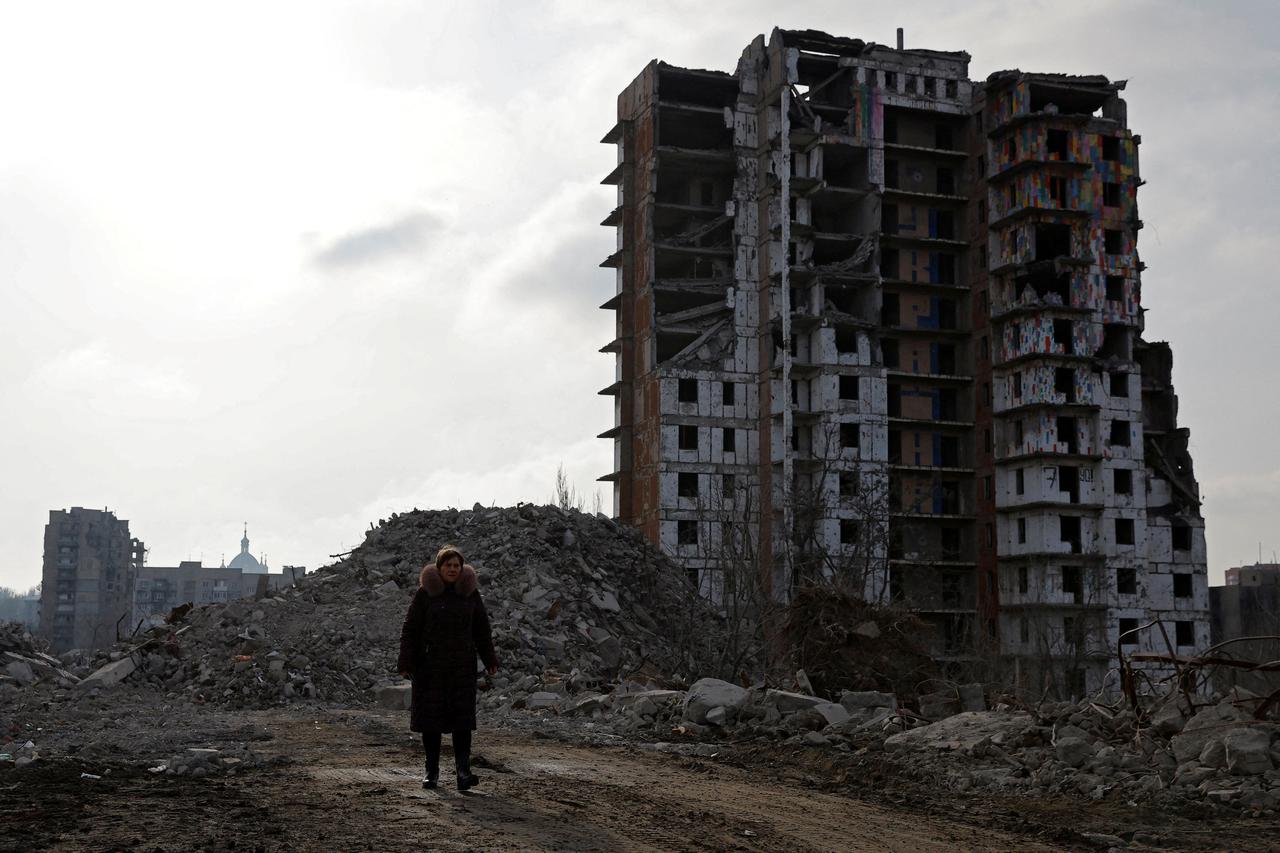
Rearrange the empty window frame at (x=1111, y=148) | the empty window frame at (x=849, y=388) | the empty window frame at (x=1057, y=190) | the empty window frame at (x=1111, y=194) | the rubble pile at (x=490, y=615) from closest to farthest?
the rubble pile at (x=490, y=615), the empty window frame at (x=849, y=388), the empty window frame at (x=1057, y=190), the empty window frame at (x=1111, y=194), the empty window frame at (x=1111, y=148)

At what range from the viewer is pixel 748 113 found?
6219 centimetres

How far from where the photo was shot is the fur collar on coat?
9.95m

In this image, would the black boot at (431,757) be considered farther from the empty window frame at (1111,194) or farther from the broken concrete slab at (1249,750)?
the empty window frame at (1111,194)

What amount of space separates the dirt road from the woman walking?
1.37ft

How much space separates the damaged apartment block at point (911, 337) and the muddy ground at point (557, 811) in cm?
4487

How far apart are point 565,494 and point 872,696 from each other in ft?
127

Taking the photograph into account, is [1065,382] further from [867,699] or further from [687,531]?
[867,699]

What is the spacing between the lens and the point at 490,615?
91.4 ft

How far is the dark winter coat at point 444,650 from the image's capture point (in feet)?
32.1

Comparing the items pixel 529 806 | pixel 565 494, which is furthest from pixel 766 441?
pixel 529 806

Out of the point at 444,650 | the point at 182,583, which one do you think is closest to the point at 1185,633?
the point at 444,650

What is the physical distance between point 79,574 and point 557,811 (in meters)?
115

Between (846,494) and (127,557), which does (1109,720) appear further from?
(127,557)

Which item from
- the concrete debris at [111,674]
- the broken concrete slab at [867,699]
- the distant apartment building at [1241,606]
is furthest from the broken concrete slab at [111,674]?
the distant apartment building at [1241,606]
